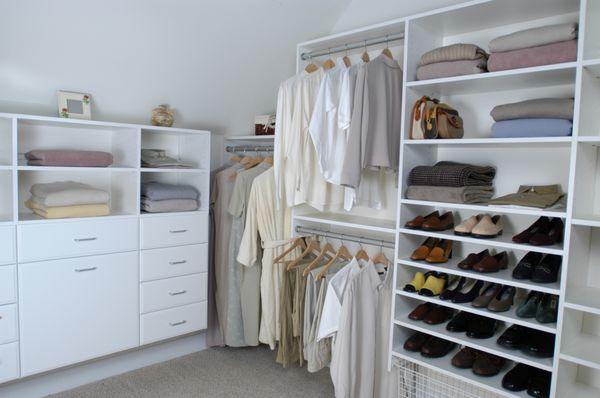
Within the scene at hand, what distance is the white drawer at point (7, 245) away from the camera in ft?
6.93

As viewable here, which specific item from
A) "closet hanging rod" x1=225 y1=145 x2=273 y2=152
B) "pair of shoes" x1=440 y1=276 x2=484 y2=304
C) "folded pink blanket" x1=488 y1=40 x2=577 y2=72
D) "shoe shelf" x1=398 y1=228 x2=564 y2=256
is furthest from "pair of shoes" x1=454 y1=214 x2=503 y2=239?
"closet hanging rod" x1=225 y1=145 x2=273 y2=152

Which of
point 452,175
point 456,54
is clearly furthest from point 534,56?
point 452,175

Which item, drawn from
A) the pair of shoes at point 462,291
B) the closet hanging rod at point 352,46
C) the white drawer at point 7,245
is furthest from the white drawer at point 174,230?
the pair of shoes at point 462,291

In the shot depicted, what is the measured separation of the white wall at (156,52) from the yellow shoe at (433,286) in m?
1.78

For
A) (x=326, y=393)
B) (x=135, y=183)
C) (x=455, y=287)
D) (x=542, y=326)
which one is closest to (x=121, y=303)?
(x=135, y=183)

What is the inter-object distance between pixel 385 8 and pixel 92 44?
1676 mm

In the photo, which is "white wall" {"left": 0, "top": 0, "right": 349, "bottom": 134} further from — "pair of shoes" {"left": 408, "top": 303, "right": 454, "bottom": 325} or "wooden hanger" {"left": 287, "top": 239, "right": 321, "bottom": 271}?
"pair of shoes" {"left": 408, "top": 303, "right": 454, "bottom": 325}

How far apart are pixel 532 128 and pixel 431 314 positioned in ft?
3.15

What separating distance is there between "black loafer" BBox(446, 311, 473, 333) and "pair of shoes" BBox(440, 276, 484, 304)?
11 cm

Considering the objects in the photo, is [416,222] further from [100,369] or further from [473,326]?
[100,369]

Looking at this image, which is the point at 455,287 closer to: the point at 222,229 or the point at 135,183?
the point at 222,229

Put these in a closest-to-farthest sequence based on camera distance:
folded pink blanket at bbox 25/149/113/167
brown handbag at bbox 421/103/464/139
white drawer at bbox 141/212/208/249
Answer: brown handbag at bbox 421/103/464/139 → folded pink blanket at bbox 25/149/113/167 → white drawer at bbox 141/212/208/249

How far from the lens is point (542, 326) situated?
66.8 inches

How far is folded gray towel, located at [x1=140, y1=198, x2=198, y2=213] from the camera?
264cm
